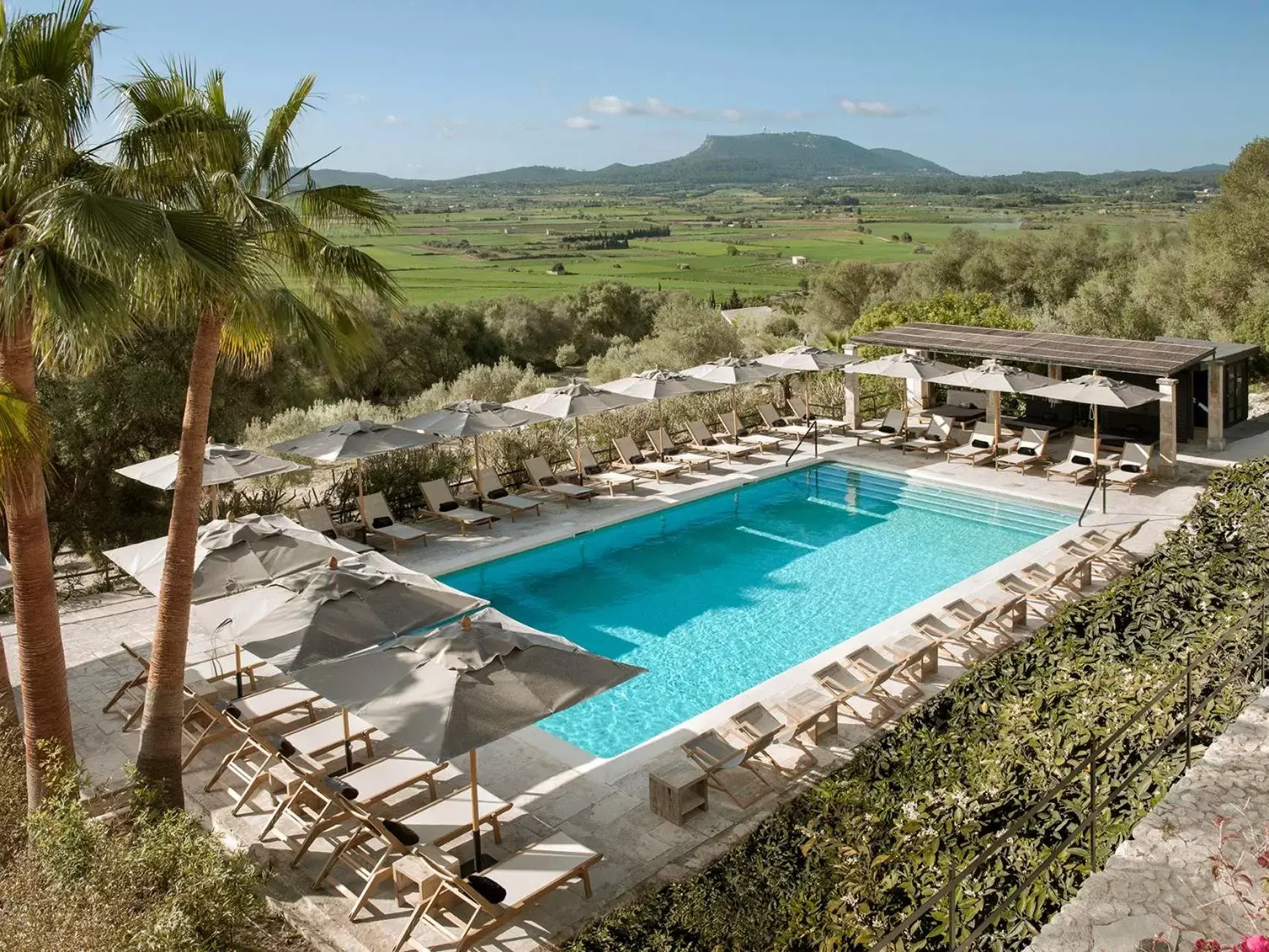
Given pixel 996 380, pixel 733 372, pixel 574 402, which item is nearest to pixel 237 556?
pixel 574 402

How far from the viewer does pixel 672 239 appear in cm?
9162

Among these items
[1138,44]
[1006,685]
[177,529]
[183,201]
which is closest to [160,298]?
[183,201]

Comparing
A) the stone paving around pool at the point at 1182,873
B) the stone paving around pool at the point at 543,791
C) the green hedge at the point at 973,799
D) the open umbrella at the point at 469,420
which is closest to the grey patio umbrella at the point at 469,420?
the open umbrella at the point at 469,420

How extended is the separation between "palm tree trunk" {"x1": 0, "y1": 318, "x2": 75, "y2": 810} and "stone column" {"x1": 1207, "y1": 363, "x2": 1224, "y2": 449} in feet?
60.9

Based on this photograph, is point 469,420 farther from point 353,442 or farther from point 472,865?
point 472,865

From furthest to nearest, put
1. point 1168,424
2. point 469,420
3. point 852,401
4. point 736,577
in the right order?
point 852,401 → point 1168,424 → point 469,420 → point 736,577

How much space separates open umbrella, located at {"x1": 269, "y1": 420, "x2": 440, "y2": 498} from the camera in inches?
551

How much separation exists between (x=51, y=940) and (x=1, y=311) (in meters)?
3.77

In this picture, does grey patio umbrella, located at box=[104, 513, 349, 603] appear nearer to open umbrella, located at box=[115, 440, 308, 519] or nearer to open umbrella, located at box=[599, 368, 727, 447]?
open umbrella, located at box=[115, 440, 308, 519]

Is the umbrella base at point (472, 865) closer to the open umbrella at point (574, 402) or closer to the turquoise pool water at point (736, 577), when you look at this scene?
the turquoise pool water at point (736, 577)

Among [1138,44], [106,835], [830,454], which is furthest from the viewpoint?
[1138,44]

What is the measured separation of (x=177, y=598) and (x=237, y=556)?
205 cm

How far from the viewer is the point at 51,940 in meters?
5.35

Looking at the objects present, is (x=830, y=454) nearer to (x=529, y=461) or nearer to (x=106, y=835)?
(x=529, y=461)
